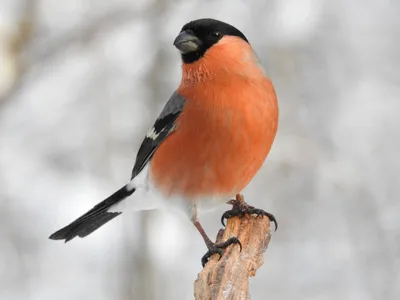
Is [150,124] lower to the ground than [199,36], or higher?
higher

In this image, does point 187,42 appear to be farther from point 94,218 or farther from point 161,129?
point 94,218

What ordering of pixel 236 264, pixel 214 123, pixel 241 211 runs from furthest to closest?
pixel 241 211, pixel 214 123, pixel 236 264

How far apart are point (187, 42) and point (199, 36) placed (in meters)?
0.07

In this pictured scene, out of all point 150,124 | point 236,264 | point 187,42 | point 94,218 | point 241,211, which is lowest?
point 236,264

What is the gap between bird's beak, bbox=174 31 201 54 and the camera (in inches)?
119

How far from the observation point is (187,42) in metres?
3.04

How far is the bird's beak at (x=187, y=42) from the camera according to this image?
9.95 ft

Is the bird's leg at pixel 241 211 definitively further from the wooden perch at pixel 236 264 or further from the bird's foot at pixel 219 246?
the bird's foot at pixel 219 246

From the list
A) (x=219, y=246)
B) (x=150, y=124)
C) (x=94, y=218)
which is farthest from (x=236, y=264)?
(x=150, y=124)

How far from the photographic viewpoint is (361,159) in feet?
19.1

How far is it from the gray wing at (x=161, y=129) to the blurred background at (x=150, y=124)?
1.98 metres

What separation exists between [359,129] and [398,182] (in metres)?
0.61

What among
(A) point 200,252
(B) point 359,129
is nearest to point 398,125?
(B) point 359,129

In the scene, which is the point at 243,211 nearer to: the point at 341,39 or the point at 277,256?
the point at 277,256
